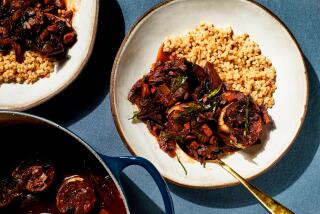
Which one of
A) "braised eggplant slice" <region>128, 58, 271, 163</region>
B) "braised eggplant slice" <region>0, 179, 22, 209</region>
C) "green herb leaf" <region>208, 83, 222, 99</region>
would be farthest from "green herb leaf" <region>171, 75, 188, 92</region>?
"braised eggplant slice" <region>0, 179, 22, 209</region>

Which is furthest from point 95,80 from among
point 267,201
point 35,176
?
point 267,201

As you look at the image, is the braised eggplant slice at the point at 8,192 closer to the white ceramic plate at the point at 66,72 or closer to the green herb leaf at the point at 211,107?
the white ceramic plate at the point at 66,72

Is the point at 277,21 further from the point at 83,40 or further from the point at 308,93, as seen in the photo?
the point at 83,40

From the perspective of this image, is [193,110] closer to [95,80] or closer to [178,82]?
[178,82]

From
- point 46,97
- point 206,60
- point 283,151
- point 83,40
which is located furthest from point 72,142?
point 283,151

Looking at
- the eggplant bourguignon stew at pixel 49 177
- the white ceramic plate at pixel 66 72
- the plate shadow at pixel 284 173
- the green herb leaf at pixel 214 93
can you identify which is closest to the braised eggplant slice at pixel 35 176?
the eggplant bourguignon stew at pixel 49 177

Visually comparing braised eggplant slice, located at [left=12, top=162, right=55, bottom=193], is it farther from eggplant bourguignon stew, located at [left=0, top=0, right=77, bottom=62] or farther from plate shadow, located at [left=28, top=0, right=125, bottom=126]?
eggplant bourguignon stew, located at [left=0, top=0, right=77, bottom=62]
